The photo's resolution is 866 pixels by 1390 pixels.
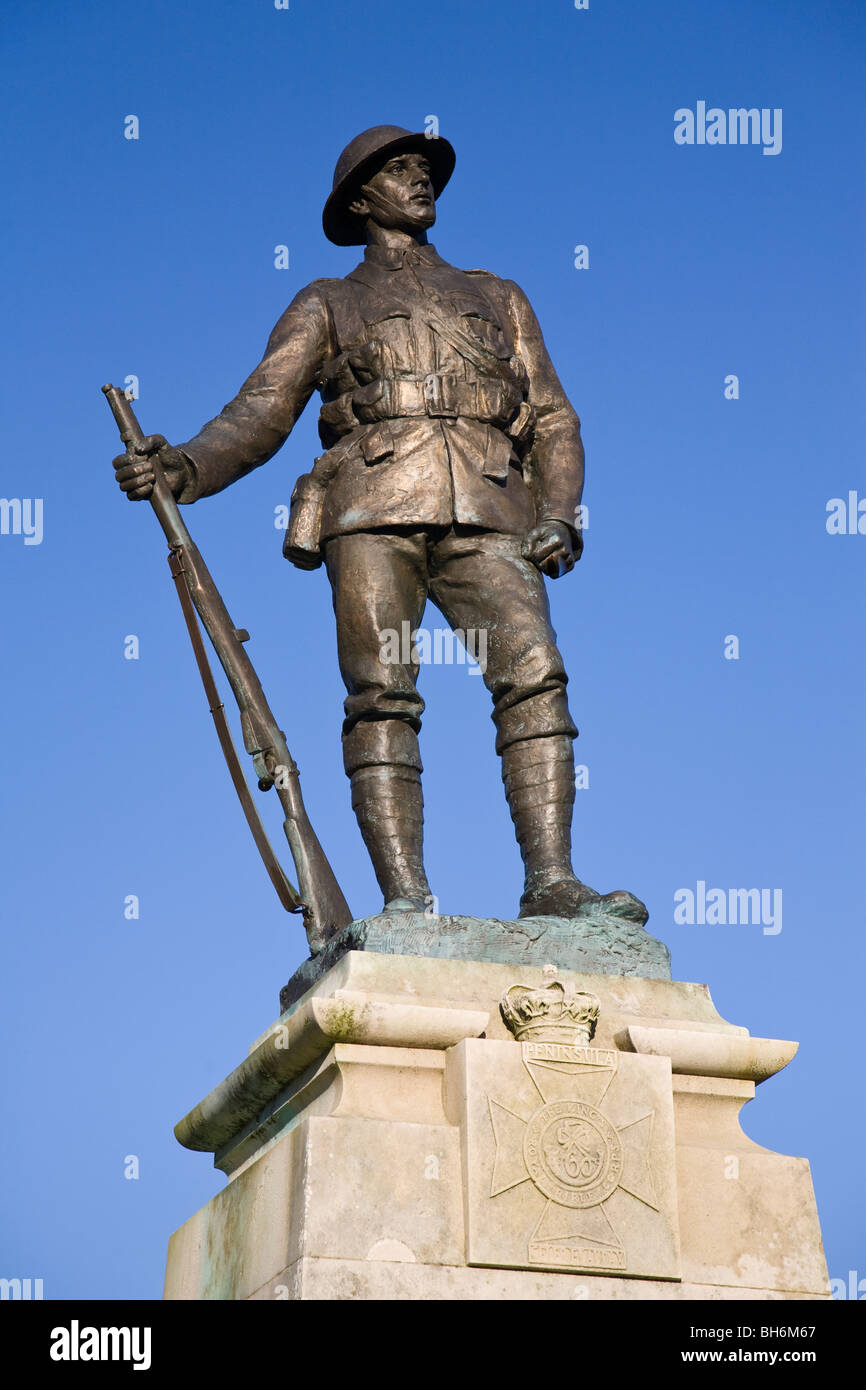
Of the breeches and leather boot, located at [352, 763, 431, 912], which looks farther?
the breeches

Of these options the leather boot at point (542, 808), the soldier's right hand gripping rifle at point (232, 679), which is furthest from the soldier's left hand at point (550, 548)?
the soldier's right hand gripping rifle at point (232, 679)

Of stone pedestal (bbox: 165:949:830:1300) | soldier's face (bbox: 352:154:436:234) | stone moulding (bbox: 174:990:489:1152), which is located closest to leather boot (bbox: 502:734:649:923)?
stone pedestal (bbox: 165:949:830:1300)

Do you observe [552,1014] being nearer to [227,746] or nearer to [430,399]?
[227,746]

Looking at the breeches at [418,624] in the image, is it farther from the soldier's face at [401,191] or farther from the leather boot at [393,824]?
the soldier's face at [401,191]

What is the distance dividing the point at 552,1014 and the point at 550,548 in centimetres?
222

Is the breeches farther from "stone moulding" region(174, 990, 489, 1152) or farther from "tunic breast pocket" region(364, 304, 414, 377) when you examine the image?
"stone moulding" region(174, 990, 489, 1152)

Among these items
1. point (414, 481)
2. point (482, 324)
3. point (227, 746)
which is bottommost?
point (227, 746)

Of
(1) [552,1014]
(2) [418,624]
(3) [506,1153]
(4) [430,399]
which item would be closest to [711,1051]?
(1) [552,1014]

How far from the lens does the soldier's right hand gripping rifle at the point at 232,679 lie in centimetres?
780

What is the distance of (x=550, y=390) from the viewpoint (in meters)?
8.78

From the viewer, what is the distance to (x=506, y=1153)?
6527mm

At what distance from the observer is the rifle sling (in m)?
7.79

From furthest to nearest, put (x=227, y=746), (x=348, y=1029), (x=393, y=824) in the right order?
(x=227, y=746) → (x=393, y=824) → (x=348, y=1029)
